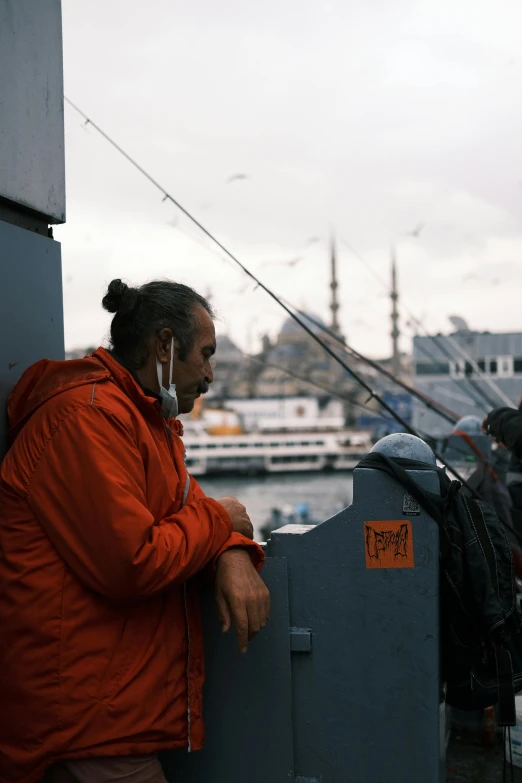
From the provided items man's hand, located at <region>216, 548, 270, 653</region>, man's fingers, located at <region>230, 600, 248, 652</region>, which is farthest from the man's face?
man's fingers, located at <region>230, 600, 248, 652</region>

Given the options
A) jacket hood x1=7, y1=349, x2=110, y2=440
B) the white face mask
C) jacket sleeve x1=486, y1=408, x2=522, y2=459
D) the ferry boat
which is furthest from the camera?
the ferry boat

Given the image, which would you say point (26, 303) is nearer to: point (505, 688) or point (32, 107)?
point (32, 107)

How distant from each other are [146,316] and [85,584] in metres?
0.72

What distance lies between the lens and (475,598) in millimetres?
1987

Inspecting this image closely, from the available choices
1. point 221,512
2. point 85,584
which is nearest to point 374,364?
point 221,512

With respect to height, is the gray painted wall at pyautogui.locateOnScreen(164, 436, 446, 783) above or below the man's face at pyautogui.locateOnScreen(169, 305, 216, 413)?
below

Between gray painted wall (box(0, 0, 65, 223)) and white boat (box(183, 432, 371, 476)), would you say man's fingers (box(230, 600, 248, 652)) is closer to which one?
gray painted wall (box(0, 0, 65, 223))

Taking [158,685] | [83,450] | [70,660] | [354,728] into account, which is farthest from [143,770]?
[83,450]

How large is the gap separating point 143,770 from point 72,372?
0.98 m

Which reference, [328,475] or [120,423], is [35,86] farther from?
[328,475]

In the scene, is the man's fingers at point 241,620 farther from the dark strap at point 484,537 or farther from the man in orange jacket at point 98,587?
the dark strap at point 484,537

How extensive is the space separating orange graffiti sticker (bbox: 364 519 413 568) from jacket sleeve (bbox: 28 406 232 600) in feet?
1.91

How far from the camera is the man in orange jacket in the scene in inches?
65.1

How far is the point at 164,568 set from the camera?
1.69 m
